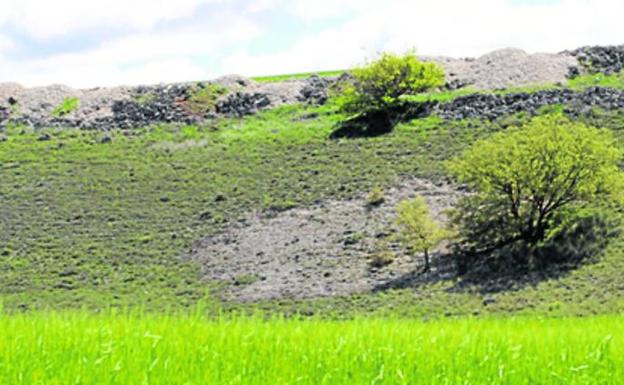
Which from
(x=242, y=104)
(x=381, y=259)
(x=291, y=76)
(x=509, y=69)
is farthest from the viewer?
(x=291, y=76)

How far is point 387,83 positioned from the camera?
74.5 meters

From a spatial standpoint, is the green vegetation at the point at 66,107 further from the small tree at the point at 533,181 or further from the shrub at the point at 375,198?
the small tree at the point at 533,181

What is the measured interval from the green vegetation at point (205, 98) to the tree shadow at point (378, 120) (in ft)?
48.1

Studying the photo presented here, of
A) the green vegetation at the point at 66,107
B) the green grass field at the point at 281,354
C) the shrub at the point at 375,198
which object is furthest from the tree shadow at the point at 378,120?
the green grass field at the point at 281,354

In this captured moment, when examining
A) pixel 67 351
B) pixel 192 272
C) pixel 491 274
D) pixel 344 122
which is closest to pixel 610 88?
pixel 344 122

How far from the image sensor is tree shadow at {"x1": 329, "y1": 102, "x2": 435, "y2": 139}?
7031cm

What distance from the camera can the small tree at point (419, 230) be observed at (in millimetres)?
46156

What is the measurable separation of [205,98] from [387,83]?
1829 cm

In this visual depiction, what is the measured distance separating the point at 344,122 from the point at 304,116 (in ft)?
17.1

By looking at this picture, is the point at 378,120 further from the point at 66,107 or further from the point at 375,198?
the point at 66,107

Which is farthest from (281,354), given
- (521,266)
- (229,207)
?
(229,207)

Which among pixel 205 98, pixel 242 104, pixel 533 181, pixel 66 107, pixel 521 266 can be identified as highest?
pixel 66 107

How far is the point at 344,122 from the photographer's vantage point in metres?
73.3

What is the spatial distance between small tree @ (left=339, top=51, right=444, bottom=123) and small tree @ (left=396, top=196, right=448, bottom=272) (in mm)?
26840
